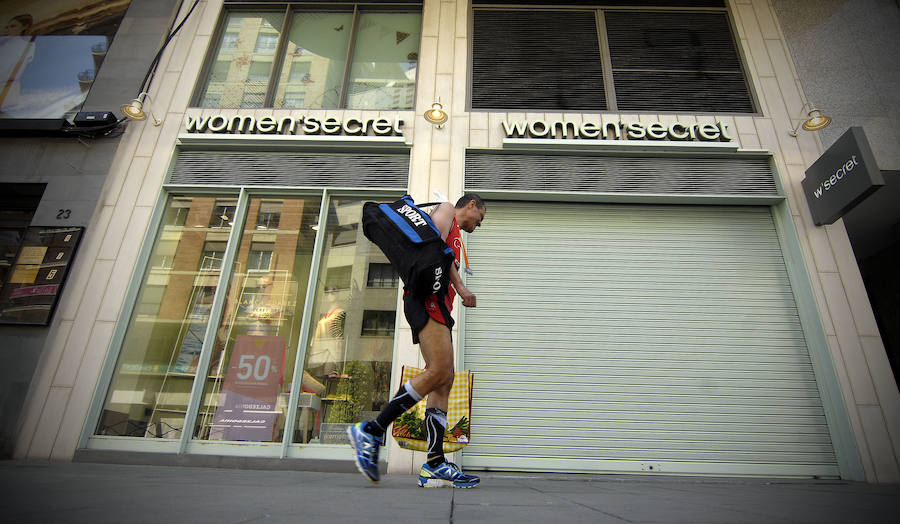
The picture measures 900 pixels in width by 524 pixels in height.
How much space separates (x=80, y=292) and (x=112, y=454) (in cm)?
197

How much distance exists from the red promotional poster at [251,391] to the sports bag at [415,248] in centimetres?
318

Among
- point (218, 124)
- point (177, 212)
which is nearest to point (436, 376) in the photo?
point (177, 212)

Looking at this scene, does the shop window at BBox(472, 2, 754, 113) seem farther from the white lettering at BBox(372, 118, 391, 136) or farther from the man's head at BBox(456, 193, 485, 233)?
the man's head at BBox(456, 193, 485, 233)

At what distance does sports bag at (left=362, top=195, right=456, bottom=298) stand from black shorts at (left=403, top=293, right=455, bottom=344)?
0.05 meters

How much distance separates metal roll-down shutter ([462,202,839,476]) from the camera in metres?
4.79

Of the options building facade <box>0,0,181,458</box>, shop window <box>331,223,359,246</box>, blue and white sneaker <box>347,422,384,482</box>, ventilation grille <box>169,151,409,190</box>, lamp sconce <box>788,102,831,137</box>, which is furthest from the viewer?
ventilation grille <box>169,151,409,190</box>

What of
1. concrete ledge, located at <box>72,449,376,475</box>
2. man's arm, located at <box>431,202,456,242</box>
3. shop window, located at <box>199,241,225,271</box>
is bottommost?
concrete ledge, located at <box>72,449,376,475</box>

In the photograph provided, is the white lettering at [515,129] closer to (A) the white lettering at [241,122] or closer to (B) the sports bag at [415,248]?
(A) the white lettering at [241,122]

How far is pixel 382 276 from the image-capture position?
5547mm

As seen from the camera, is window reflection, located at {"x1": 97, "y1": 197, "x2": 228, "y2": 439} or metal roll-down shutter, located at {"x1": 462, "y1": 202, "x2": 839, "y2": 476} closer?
metal roll-down shutter, located at {"x1": 462, "y1": 202, "x2": 839, "y2": 476}

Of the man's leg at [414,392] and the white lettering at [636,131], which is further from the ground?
the white lettering at [636,131]

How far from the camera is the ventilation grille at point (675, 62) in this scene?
635 cm

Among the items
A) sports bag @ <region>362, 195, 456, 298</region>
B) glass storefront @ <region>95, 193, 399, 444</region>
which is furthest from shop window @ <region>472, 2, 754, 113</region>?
sports bag @ <region>362, 195, 456, 298</region>

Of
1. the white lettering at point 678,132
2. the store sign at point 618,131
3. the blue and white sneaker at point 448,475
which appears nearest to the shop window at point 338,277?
the store sign at point 618,131
